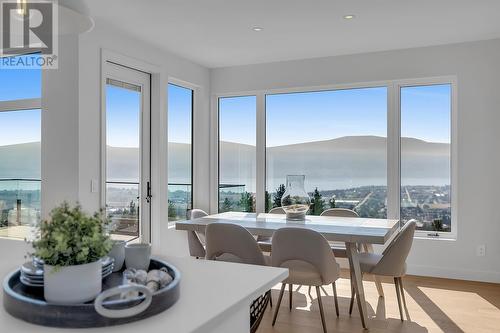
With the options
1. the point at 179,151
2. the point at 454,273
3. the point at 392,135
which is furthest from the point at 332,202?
the point at 179,151

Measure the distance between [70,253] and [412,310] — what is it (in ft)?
10.6

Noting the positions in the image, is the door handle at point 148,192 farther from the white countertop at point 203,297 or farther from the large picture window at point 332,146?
the white countertop at point 203,297

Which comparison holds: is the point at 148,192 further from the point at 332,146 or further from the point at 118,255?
the point at 118,255

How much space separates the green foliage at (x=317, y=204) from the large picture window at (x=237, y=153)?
821 millimetres

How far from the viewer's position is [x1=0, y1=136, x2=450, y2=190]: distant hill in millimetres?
4277

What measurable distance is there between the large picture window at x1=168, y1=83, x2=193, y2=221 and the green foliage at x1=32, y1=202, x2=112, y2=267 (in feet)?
13.2

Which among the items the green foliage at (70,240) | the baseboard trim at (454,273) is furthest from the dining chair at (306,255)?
the baseboard trim at (454,273)

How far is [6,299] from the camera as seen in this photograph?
3.81ft

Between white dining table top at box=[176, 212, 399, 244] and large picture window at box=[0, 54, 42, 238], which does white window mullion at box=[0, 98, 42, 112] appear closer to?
large picture window at box=[0, 54, 42, 238]

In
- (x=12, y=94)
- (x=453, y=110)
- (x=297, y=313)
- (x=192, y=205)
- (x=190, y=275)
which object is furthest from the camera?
(x=192, y=205)

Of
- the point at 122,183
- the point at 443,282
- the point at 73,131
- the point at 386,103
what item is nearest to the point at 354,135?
the point at 386,103

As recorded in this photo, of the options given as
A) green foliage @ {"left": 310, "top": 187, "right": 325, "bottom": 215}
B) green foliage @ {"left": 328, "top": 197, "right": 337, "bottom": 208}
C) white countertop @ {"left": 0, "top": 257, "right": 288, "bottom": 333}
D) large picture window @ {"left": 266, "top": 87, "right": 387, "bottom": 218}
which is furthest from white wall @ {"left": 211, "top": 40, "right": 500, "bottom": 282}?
white countertop @ {"left": 0, "top": 257, "right": 288, "bottom": 333}

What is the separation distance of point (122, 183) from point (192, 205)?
56.6 inches

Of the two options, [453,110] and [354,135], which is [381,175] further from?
[453,110]
